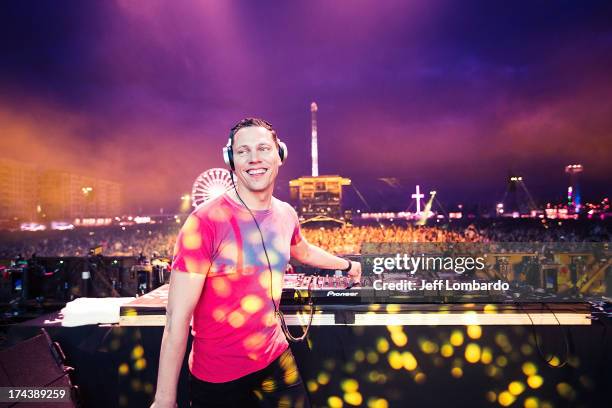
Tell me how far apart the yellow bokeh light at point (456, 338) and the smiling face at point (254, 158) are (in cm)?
178

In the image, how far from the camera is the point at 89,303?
2.70m

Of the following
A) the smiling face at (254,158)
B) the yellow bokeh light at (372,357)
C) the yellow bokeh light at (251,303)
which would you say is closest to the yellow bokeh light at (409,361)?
the yellow bokeh light at (372,357)

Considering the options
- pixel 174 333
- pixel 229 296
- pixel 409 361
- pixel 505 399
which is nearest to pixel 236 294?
pixel 229 296

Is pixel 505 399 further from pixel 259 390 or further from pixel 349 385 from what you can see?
pixel 259 390

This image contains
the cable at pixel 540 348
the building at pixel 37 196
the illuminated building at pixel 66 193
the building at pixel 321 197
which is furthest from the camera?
the building at pixel 321 197

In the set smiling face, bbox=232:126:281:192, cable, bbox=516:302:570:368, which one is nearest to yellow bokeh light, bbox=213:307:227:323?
smiling face, bbox=232:126:281:192

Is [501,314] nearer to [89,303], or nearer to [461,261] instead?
[461,261]

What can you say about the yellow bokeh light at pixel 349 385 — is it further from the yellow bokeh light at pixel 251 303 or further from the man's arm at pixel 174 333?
the man's arm at pixel 174 333

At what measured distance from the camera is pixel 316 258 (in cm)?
209

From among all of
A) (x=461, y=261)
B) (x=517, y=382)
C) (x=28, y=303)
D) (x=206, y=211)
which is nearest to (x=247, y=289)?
(x=206, y=211)

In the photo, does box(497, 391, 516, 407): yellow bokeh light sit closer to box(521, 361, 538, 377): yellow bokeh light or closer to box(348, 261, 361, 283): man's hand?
box(521, 361, 538, 377): yellow bokeh light

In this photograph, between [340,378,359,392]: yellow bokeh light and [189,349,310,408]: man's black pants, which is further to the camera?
[340,378,359,392]: yellow bokeh light

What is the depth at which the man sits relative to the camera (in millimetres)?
1250

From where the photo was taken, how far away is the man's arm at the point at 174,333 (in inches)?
47.7
